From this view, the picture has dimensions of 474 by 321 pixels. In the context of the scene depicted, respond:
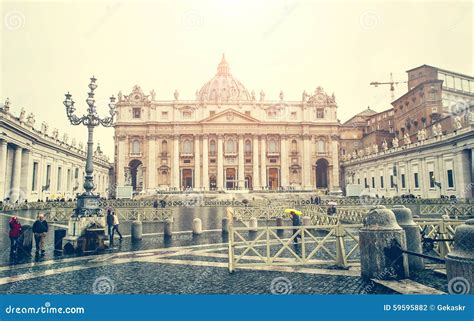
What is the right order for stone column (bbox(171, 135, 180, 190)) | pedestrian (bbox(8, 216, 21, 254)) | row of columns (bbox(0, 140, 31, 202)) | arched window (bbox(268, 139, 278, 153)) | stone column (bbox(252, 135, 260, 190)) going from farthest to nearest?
arched window (bbox(268, 139, 278, 153)) → stone column (bbox(252, 135, 260, 190)) → stone column (bbox(171, 135, 180, 190)) → row of columns (bbox(0, 140, 31, 202)) → pedestrian (bbox(8, 216, 21, 254))

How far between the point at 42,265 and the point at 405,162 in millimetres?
41820

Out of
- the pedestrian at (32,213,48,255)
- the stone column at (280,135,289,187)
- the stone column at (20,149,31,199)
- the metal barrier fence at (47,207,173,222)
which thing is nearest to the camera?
the pedestrian at (32,213,48,255)

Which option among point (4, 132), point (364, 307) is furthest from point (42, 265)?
point (4, 132)

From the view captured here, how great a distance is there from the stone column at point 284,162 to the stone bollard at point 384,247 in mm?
58439

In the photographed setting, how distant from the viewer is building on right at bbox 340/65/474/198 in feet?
98.5

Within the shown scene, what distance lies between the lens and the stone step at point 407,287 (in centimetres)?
517

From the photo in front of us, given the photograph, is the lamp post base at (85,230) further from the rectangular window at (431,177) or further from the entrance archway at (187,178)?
the entrance archway at (187,178)

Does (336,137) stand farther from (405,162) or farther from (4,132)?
(4,132)

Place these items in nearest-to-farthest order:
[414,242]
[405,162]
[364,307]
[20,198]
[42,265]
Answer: [364,307] → [414,242] → [42,265] → [20,198] → [405,162]

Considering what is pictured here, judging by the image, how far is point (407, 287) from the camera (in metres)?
5.38

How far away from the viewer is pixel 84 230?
10.9 m

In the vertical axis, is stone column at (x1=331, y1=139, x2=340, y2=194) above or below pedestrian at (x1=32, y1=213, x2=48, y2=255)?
above

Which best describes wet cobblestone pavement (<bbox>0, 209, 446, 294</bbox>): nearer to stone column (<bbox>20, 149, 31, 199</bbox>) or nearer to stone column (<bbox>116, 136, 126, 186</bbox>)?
stone column (<bbox>20, 149, 31, 199</bbox>)

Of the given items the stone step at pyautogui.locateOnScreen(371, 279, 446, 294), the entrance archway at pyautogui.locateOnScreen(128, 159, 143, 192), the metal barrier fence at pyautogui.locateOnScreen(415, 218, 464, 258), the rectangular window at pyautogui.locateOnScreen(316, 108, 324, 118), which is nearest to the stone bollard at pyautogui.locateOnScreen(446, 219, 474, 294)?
the stone step at pyautogui.locateOnScreen(371, 279, 446, 294)
